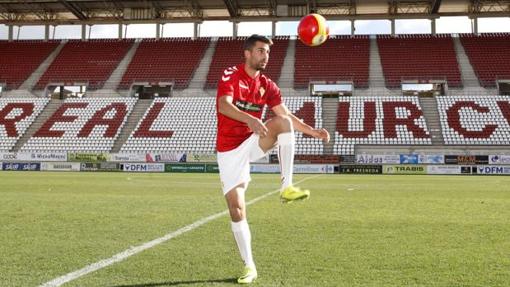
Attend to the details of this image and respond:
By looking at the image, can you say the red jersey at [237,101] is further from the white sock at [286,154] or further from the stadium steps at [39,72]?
the stadium steps at [39,72]

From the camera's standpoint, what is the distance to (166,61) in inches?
1639

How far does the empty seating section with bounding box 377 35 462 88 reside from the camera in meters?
37.0

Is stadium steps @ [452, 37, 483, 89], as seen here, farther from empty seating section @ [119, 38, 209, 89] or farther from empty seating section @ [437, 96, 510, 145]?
empty seating section @ [119, 38, 209, 89]

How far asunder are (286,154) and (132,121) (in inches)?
1278

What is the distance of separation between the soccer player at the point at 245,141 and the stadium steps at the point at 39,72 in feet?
132

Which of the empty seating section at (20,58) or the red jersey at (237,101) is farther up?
the empty seating section at (20,58)

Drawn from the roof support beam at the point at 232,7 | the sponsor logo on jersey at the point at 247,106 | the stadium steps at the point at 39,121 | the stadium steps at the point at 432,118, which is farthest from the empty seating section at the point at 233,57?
the sponsor logo on jersey at the point at 247,106

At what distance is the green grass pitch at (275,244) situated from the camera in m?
4.22

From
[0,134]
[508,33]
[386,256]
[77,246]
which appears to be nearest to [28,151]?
[0,134]

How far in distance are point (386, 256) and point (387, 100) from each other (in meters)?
31.2

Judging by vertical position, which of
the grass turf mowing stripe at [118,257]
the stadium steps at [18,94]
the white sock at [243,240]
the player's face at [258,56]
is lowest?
the grass turf mowing stripe at [118,257]

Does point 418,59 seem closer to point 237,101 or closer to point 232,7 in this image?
point 232,7

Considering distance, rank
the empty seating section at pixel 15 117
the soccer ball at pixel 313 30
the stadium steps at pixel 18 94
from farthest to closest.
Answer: the stadium steps at pixel 18 94, the empty seating section at pixel 15 117, the soccer ball at pixel 313 30

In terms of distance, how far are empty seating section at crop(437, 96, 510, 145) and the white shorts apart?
28269 mm
